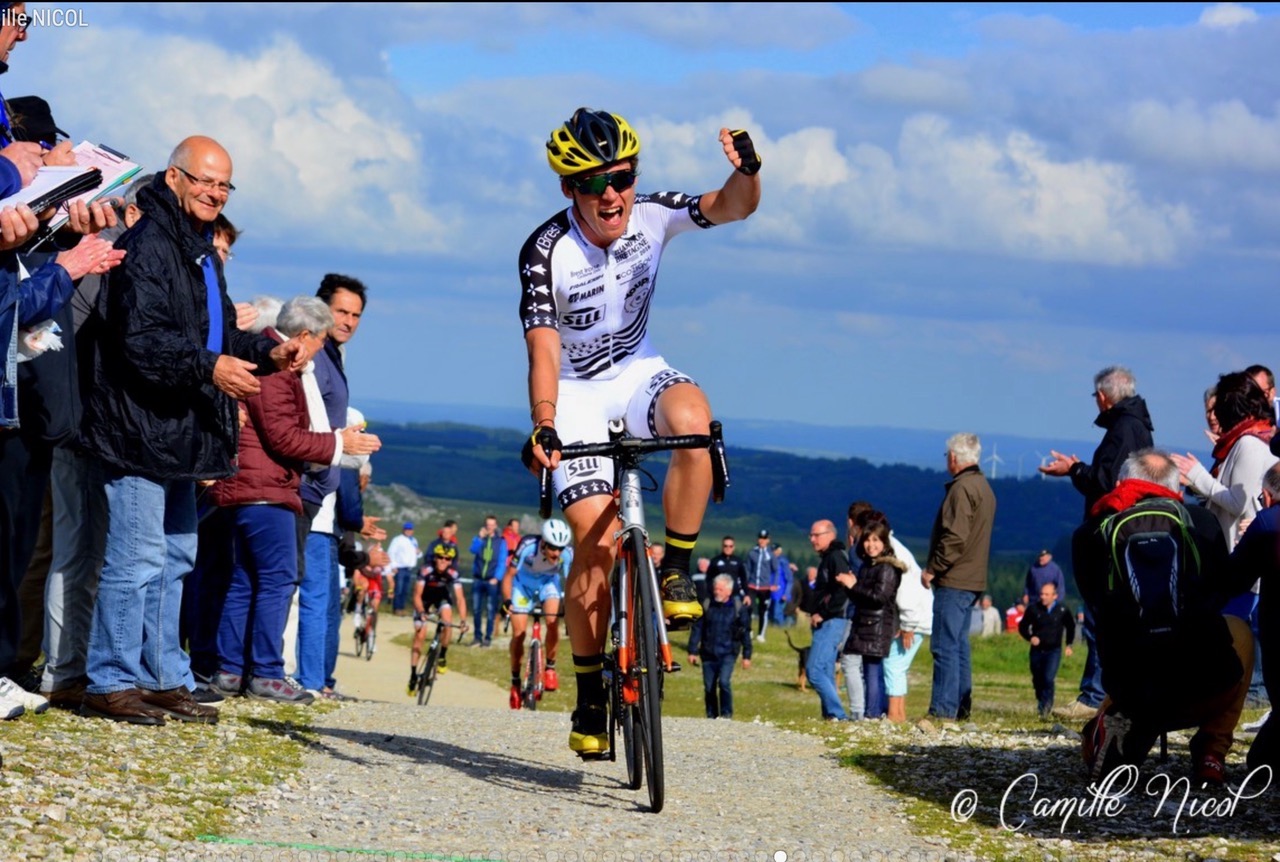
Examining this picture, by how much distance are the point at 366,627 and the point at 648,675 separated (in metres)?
22.3

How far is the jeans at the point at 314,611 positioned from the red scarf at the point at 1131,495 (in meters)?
6.52

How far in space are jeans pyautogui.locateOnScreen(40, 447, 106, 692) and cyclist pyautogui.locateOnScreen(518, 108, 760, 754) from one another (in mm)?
2677

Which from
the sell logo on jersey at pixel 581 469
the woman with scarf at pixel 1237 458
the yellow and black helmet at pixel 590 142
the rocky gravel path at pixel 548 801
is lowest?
the rocky gravel path at pixel 548 801

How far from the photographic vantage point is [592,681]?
320 inches

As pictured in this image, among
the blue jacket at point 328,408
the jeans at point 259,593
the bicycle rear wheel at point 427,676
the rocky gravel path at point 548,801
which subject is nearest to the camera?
the rocky gravel path at point 548,801

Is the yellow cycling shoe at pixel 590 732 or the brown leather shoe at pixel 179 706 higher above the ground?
the yellow cycling shoe at pixel 590 732

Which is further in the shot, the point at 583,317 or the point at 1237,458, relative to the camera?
the point at 1237,458

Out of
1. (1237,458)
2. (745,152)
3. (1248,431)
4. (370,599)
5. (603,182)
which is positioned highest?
(745,152)

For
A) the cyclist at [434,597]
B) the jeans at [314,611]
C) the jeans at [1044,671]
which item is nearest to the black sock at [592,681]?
the jeans at [314,611]

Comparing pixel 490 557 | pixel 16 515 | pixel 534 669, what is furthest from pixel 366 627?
pixel 16 515

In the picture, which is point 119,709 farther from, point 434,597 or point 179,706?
point 434,597

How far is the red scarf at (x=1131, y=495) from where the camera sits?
838 cm

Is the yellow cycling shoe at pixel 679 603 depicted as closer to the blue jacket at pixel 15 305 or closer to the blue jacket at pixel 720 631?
the blue jacket at pixel 15 305

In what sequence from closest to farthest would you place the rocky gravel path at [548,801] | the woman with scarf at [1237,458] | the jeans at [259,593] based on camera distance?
the rocky gravel path at [548,801]
the jeans at [259,593]
the woman with scarf at [1237,458]
